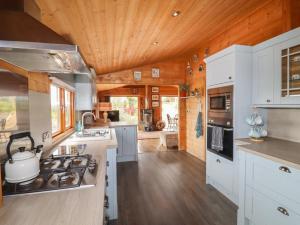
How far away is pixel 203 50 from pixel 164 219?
12.3 ft

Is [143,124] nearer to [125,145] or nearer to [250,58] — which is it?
[125,145]

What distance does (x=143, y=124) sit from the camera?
9.24 m

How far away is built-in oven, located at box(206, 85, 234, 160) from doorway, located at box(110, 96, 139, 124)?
720cm

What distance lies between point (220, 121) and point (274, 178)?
115 centimetres

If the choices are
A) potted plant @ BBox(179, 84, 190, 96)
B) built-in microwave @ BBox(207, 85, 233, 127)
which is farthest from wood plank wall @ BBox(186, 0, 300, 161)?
built-in microwave @ BBox(207, 85, 233, 127)

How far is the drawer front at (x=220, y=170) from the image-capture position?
2.36m

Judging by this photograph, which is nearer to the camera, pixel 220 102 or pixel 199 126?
pixel 220 102

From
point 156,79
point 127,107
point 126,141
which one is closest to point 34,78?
point 126,141

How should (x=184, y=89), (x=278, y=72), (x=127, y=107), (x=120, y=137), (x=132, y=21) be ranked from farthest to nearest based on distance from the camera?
1. (x=127, y=107)
2. (x=184, y=89)
3. (x=120, y=137)
4. (x=132, y=21)
5. (x=278, y=72)

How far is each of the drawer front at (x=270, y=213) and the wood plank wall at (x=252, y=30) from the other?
6.90 feet

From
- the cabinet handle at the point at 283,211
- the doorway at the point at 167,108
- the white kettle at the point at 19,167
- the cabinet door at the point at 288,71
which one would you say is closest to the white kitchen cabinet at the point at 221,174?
the cabinet handle at the point at 283,211

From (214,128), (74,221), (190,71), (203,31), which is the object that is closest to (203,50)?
(190,71)

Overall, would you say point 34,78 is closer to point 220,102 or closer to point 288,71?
point 220,102

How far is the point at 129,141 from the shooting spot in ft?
13.6
